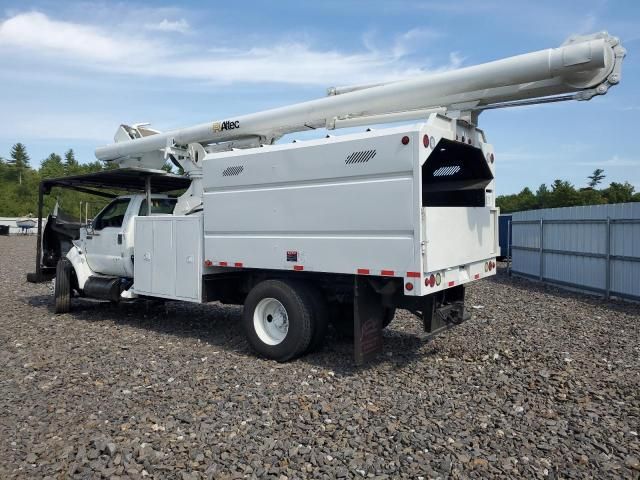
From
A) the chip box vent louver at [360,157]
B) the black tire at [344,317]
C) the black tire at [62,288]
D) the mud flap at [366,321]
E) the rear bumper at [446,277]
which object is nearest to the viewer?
the rear bumper at [446,277]

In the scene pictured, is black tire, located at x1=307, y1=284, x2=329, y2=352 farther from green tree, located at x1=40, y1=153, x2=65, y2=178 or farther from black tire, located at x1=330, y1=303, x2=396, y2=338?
green tree, located at x1=40, y1=153, x2=65, y2=178

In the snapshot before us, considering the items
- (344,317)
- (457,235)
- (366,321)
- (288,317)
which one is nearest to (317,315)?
(288,317)

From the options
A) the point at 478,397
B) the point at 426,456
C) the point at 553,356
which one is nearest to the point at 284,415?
the point at 426,456

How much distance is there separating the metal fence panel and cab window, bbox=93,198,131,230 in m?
10.3

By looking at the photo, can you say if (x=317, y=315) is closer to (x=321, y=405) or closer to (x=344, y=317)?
(x=344, y=317)

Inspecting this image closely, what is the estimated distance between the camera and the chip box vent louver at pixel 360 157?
17.5 feet

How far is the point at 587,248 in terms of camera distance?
1234cm

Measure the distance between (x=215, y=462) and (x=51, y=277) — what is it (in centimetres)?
773

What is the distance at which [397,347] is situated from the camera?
6883 millimetres

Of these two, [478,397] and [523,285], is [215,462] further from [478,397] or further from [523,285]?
[523,285]

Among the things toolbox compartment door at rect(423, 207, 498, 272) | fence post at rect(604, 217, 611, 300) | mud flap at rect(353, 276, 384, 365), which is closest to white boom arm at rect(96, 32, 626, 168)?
toolbox compartment door at rect(423, 207, 498, 272)

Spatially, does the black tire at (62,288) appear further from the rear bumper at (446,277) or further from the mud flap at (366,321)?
the rear bumper at (446,277)

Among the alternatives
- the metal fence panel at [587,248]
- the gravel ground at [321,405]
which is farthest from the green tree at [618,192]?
the gravel ground at [321,405]

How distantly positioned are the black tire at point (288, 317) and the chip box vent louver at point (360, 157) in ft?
5.60
